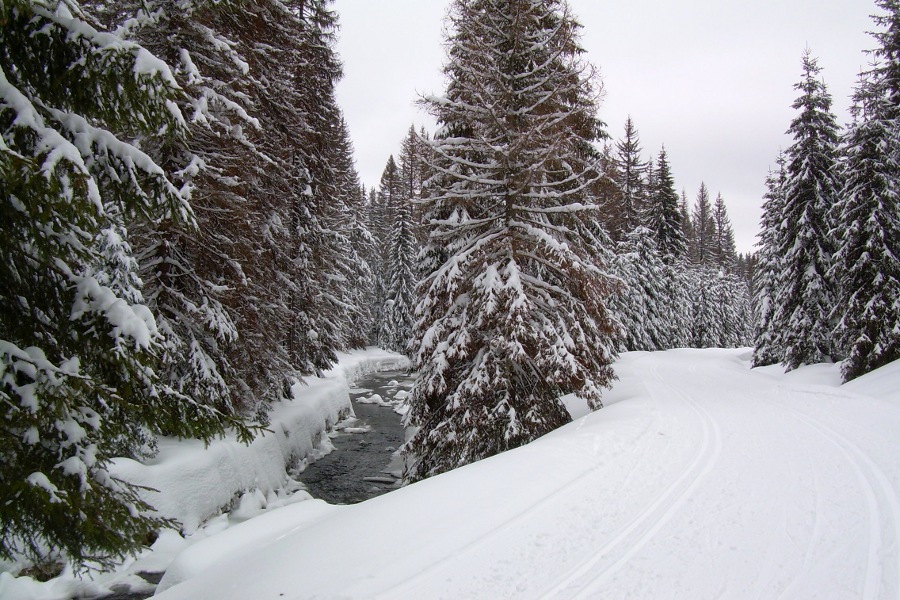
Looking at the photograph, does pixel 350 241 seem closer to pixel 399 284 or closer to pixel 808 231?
pixel 399 284

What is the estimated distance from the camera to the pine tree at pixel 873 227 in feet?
52.3

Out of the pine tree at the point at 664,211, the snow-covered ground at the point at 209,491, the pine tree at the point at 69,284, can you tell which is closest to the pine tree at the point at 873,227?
the snow-covered ground at the point at 209,491

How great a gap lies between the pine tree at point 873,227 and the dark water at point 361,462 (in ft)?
53.8

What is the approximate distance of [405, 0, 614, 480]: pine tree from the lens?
968 cm

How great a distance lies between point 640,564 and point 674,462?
3.19 metres

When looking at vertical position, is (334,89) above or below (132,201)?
above

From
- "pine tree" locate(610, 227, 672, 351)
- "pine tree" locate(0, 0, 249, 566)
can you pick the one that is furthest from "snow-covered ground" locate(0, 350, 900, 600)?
"pine tree" locate(610, 227, 672, 351)

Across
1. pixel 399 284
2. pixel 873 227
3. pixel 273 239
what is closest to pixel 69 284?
pixel 273 239

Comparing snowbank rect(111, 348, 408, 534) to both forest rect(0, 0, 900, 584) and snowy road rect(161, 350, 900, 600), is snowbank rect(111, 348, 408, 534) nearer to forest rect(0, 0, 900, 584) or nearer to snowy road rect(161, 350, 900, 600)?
forest rect(0, 0, 900, 584)

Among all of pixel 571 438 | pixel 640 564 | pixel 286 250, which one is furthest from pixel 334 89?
pixel 640 564

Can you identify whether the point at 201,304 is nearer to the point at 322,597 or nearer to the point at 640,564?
the point at 322,597

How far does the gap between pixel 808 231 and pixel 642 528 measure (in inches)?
854

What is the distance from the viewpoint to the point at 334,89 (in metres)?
21.1

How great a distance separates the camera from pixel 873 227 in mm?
16125
